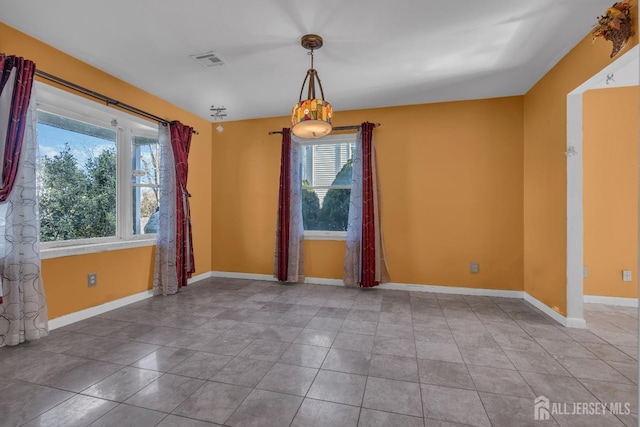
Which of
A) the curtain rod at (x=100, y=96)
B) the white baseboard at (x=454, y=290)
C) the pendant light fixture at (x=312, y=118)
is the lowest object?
the white baseboard at (x=454, y=290)

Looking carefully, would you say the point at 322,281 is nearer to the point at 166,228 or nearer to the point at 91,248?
the point at 166,228

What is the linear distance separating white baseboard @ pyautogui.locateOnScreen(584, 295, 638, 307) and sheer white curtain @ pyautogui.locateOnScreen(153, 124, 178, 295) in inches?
205

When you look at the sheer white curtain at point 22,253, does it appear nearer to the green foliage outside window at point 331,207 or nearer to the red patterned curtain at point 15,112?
the red patterned curtain at point 15,112

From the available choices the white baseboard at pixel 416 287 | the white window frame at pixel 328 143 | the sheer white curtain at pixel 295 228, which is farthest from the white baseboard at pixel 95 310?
the white window frame at pixel 328 143

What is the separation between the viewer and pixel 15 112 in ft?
7.42

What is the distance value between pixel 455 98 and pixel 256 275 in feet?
12.9

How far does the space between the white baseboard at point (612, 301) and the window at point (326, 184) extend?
311 centimetres

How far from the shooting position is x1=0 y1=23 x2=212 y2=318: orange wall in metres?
2.55

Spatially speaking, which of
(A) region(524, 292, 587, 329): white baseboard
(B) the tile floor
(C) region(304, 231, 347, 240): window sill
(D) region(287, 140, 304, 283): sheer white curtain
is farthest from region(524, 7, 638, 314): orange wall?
(D) region(287, 140, 304, 283): sheer white curtain

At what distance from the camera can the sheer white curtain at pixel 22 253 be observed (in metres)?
2.27

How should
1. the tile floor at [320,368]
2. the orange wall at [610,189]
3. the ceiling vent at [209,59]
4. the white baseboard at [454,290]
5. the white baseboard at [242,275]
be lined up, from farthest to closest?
the white baseboard at [242,275] < the white baseboard at [454,290] < the orange wall at [610,189] < the ceiling vent at [209,59] < the tile floor at [320,368]

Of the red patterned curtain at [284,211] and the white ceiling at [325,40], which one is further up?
the white ceiling at [325,40]

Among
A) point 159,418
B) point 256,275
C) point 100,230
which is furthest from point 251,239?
point 159,418

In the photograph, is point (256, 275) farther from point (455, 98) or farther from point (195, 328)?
point (455, 98)
